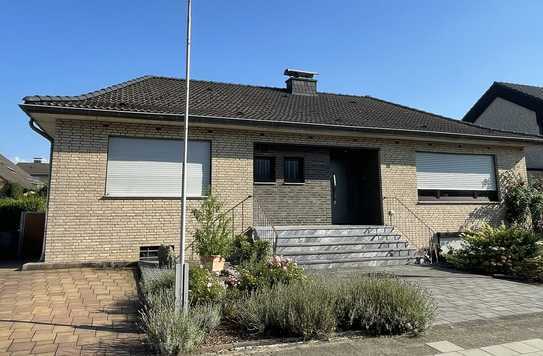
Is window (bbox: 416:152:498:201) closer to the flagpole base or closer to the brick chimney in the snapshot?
the brick chimney

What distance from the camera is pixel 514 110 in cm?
1995

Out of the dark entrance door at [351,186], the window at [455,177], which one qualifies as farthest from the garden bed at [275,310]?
the window at [455,177]

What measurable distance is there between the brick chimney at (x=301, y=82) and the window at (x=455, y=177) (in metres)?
5.79

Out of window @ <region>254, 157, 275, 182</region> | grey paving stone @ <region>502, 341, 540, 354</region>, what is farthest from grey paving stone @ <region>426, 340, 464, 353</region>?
window @ <region>254, 157, 275, 182</region>

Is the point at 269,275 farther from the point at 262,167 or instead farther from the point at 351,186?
the point at 351,186

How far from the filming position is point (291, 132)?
35.3 ft

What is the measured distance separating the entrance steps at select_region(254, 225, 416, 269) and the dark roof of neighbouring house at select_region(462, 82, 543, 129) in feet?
44.3

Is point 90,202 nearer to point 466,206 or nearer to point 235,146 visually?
point 235,146

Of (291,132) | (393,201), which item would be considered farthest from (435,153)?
(291,132)

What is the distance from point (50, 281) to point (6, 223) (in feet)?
25.5

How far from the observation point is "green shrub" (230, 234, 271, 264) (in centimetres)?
830

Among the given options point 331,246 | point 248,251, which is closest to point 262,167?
point 331,246

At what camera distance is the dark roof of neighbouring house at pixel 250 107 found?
9.05 m

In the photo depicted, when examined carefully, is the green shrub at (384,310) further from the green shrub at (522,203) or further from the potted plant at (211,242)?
the green shrub at (522,203)
